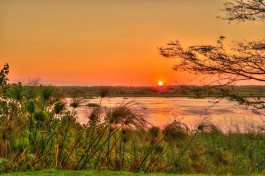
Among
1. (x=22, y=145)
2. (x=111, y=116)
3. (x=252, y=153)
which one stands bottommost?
(x=252, y=153)

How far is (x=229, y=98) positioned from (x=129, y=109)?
3400 millimetres

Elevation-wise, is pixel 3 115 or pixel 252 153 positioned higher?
pixel 3 115

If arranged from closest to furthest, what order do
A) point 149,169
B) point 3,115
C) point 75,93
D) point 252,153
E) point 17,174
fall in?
point 17,174 < point 149,169 < point 75,93 < point 3,115 < point 252,153

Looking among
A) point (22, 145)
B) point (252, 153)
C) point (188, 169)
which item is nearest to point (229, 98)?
point (188, 169)

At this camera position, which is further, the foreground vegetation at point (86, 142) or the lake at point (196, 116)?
the lake at point (196, 116)

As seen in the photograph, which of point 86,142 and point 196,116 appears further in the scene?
point 196,116

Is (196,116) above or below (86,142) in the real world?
below

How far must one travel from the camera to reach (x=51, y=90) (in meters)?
9.59

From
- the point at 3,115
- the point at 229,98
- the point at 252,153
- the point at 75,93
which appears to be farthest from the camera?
the point at 252,153

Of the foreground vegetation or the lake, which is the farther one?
the lake

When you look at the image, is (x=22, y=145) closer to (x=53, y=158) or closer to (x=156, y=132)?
(x=53, y=158)

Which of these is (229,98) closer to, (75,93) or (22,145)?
(75,93)

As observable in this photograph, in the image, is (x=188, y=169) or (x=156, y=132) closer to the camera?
(x=156, y=132)

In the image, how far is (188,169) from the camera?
11.3 metres
